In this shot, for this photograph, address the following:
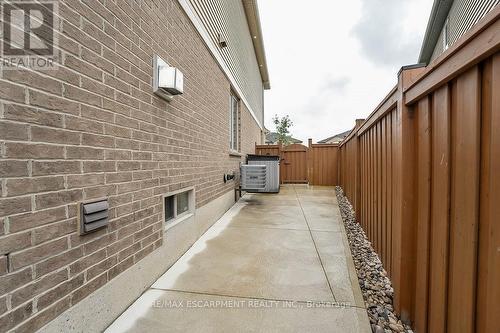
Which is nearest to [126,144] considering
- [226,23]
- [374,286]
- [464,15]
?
[374,286]

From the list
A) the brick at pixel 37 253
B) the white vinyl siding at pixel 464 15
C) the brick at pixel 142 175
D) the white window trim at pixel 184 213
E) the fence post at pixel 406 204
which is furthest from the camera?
the white vinyl siding at pixel 464 15

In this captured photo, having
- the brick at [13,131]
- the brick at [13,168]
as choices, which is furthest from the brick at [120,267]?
the brick at [13,131]

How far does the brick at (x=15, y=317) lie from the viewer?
999 mm

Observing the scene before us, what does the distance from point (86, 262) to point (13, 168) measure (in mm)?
719

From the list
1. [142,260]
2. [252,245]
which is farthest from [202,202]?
[142,260]

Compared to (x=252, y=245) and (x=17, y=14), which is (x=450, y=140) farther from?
(x=252, y=245)

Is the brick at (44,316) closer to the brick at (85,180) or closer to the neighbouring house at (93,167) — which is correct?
the neighbouring house at (93,167)

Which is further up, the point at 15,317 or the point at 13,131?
the point at 13,131

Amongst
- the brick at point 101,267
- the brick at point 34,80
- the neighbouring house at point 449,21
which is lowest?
the brick at point 101,267

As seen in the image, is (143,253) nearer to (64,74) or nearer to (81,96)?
(81,96)

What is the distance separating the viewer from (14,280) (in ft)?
3.42

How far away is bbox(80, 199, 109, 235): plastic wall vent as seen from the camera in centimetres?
140

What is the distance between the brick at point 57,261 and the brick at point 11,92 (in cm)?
82

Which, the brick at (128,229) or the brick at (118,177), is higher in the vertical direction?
the brick at (118,177)
